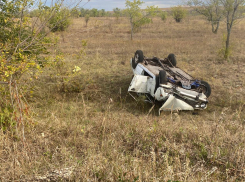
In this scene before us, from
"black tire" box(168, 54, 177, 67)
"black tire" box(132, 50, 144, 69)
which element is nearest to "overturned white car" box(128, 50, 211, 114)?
"black tire" box(132, 50, 144, 69)

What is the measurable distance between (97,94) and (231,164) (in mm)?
5778

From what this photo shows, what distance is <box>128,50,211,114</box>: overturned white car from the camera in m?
6.21

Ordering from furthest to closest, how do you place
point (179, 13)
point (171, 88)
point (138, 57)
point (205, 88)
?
point (179, 13), point (138, 57), point (205, 88), point (171, 88)

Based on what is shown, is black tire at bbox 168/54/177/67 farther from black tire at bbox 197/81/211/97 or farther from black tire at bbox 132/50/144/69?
black tire at bbox 197/81/211/97

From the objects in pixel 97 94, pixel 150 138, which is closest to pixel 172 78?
pixel 97 94

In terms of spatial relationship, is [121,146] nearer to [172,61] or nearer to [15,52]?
[15,52]

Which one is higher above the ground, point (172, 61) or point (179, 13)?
point (179, 13)

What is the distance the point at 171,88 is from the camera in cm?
623

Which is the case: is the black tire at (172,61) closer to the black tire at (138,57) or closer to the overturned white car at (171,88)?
the overturned white car at (171,88)

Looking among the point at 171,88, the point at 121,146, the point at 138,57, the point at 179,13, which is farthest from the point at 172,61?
the point at 179,13

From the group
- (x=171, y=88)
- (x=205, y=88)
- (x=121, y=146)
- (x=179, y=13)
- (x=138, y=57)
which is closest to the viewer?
(x=121, y=146)

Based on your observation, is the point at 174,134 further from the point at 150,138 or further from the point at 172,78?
the point at 172,78

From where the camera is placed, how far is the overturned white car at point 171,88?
20.4ft

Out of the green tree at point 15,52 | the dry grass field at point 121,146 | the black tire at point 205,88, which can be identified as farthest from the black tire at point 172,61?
the green tree at point 15,52
